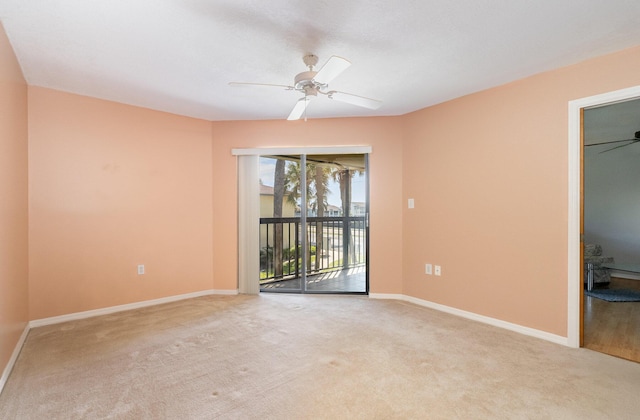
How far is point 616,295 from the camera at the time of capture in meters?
3.88

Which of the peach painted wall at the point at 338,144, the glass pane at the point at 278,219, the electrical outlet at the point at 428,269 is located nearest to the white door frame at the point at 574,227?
the electrical outlet at the point at 428,269

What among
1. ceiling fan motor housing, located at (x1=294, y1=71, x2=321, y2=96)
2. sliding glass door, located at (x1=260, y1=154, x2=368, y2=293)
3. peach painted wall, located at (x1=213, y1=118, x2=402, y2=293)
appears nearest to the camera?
ceiling fan motor housing, located at (x1=294, y1=71, x2=321, y2=96)

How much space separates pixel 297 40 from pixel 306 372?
2360 mm

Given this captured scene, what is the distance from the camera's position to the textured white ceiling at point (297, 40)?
5.96 ft

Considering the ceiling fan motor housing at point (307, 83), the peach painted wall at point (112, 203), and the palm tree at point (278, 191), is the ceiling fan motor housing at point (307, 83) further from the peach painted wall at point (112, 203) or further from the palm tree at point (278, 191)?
the peach painted wall at point (112, 203)

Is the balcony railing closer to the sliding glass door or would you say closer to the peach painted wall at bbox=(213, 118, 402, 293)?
the sliding glass door

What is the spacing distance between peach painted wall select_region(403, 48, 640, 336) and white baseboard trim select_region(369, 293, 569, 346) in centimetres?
5

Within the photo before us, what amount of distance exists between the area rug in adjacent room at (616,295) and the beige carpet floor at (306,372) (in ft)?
6.40

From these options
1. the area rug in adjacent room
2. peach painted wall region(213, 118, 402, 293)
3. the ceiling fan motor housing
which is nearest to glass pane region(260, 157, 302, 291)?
peach painted wall region(213, 118, 402, 293)

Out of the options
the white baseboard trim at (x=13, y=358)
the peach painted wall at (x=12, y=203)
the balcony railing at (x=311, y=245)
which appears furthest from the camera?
the balcony railing at (x=311, y=245)

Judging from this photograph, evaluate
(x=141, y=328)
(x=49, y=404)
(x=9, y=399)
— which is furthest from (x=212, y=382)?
(x=141, y=328)

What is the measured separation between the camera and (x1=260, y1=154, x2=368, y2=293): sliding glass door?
4230mm

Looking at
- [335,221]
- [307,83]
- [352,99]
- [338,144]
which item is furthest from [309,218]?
[307,83]

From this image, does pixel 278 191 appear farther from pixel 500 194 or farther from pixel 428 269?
pixel 500 194
